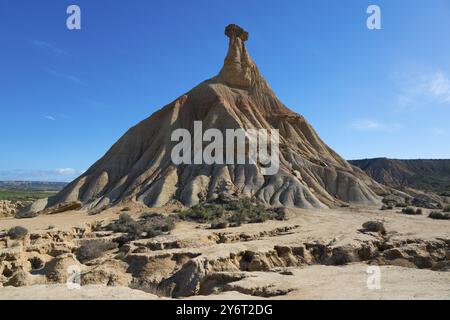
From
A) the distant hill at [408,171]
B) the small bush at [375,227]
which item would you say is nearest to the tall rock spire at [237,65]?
the small bush at [375,227]

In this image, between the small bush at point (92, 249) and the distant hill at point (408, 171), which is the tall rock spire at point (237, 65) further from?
the distant hill at point (408, 171)

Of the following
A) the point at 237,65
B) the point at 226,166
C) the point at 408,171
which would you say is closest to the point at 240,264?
the point at 226,166

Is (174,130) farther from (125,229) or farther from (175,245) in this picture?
(175,245)

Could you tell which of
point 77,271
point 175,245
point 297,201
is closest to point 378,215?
point 297,201

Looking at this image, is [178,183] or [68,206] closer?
[68,206]

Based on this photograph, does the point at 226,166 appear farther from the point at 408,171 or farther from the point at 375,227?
the point at 408,171

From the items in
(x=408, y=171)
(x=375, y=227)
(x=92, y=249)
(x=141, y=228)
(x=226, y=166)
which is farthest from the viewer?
(x=408, y=171)
